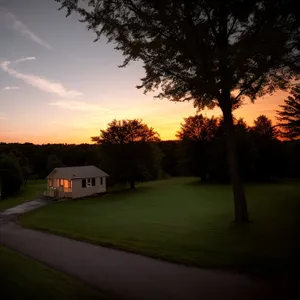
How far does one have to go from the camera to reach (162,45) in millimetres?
13391

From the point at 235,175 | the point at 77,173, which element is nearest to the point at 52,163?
the point at 77,173

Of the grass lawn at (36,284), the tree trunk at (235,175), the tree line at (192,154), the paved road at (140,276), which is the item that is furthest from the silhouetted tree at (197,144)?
the grass lawn at (36,284)

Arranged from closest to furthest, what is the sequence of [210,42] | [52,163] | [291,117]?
1. [210,42]
2. [291,117]
3. [52,163]

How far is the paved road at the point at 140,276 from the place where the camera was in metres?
7.09

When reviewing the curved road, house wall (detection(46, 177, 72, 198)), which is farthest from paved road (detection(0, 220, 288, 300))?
house wall (detection(46, 177, 72, 198))

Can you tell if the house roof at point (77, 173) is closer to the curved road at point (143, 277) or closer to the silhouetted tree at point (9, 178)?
the silhouetted tree at point (9, 178)

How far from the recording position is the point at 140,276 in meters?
8.42

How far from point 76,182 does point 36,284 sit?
100 feet

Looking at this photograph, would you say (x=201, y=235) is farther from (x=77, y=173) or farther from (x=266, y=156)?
(x=266, y=156)

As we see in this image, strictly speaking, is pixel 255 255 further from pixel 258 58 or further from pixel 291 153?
pixel 291 153

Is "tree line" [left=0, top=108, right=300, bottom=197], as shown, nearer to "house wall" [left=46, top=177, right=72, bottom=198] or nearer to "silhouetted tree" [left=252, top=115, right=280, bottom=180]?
"silhouetted tree" [left=252, top=115, right=280, bottom=180]

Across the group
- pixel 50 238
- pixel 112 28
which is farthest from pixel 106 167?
pixel 112 28

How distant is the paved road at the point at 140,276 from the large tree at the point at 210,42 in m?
7.24

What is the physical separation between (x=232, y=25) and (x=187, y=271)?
1140cm
